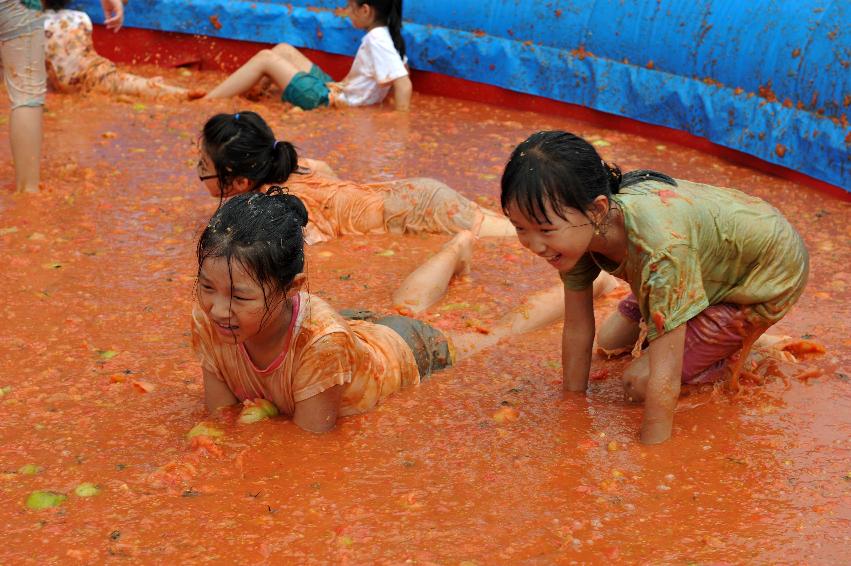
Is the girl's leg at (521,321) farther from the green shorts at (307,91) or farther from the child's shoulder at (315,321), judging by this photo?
the green shorts at (307,91)

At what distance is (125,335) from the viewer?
15.1 feet

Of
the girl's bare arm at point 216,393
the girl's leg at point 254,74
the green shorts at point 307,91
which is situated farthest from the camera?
the girl's leg at point 254,74

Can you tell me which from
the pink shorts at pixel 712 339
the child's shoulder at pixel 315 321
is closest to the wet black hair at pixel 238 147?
the child's shoulder at pixel 315 321

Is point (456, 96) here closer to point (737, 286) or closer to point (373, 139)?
point (373, 139)

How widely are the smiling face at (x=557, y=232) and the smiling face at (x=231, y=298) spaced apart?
85 centimetres

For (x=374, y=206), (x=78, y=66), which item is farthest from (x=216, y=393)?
(x=78, y=66)

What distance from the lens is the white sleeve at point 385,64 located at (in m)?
8.66

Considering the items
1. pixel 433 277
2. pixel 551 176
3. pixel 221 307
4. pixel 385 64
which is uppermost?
pixel 551 176

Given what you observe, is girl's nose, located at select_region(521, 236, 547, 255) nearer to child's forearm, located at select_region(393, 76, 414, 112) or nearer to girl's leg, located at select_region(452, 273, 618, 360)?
girl's leg, located at select_region(452, 273, 618, 360)

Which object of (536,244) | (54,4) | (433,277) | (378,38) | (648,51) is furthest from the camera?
(378,38)

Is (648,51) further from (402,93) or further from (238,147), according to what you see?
(238,147)

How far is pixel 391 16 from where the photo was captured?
8.80 metres

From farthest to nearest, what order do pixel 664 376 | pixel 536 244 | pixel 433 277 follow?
1. pixel 433 277
2. pixel 664 376
3. pixel 536 244

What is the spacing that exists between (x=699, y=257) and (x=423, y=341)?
1.20m
